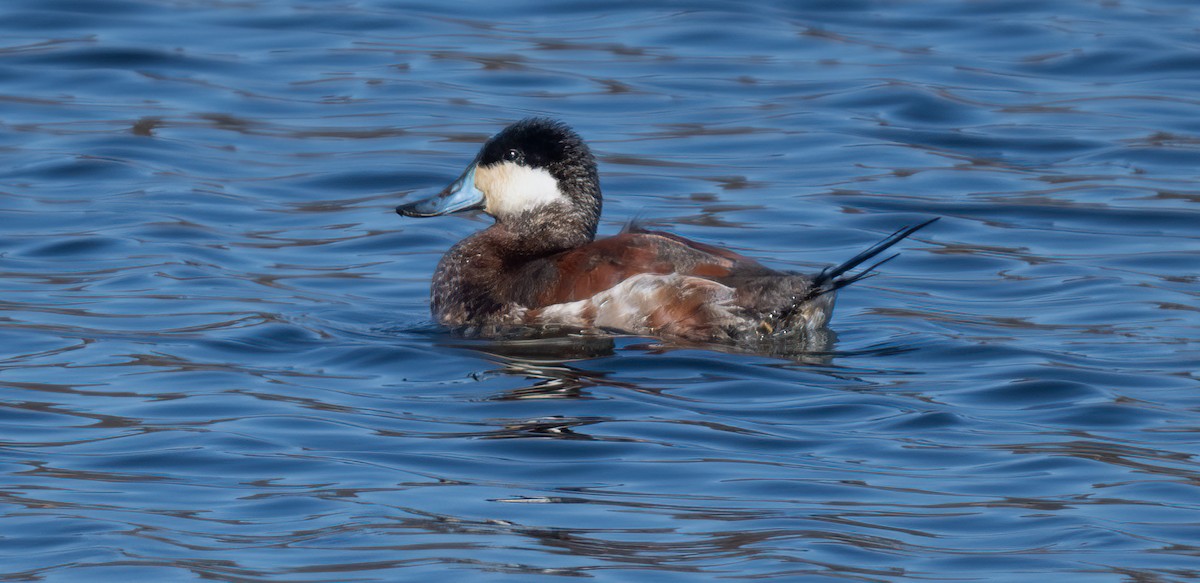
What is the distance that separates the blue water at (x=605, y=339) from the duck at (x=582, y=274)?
0.16m

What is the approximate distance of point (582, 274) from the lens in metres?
7.19

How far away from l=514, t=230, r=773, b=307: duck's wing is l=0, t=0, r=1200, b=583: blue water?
22 cm

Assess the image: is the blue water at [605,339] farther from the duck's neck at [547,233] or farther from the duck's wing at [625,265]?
the duck's neck at [547,233]

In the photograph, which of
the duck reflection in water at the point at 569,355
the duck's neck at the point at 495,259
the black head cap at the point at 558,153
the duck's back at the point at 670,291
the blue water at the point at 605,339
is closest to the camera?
the blue water at the point at 605,339

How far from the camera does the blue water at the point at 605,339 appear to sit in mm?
5039

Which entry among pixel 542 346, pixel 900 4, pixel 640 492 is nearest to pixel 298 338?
pixel 542 346

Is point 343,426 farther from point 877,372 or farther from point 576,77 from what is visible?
point 576,77

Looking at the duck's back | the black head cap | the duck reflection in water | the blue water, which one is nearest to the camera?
the blue water

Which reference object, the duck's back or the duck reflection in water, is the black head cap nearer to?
the duck's back

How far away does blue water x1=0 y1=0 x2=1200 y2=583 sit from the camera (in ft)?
16.5

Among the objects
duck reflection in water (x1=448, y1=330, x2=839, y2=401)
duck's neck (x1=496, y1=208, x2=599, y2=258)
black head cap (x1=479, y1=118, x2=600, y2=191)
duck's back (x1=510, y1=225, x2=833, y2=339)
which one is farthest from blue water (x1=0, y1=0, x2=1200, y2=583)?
black head cap (x1=479, y1=118, x2=600, y2=191)

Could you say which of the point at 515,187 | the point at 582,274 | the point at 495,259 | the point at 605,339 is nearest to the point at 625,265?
the point at 582,274

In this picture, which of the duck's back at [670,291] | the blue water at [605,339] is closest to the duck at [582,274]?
the duck's back at [670,291]

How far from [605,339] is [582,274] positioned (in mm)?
260
